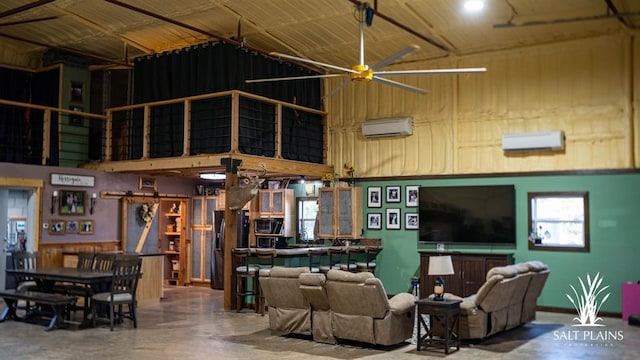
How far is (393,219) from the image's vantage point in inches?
509

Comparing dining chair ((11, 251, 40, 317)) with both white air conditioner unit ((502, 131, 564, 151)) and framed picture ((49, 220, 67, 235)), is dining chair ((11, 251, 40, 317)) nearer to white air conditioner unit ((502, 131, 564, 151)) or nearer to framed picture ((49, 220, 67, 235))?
framed picture ((49, 220, 67, 235))

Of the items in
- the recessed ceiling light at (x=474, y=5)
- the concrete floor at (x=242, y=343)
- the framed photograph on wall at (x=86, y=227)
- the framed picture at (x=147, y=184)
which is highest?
the recessed ceiling light at (x=474, y=5)

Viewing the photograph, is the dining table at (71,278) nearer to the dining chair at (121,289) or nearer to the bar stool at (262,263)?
the dining chair at (121,289)

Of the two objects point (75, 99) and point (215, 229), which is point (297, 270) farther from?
point (75, 99)

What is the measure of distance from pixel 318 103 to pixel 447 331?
734 centimetres


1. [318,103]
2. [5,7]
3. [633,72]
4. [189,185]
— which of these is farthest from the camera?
[189,185]

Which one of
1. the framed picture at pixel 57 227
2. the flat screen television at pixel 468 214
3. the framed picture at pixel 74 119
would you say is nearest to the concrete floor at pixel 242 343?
the flat screen television at pixel 468 214

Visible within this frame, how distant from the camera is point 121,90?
1552 centimetres

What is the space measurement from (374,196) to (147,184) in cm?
476

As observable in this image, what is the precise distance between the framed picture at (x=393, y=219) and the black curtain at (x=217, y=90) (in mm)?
2056

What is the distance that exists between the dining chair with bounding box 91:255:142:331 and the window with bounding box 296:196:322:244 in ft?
16.4

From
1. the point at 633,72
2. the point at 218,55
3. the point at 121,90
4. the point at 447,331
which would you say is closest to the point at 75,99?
the point at 121,90

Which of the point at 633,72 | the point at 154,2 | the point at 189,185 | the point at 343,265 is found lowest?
the point at 343,265

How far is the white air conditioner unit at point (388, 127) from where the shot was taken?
41.9ft
